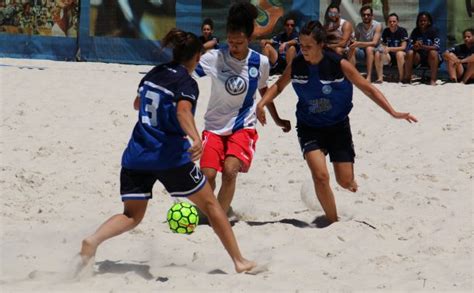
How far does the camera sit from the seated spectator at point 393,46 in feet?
44.6

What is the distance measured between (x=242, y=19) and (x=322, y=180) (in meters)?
1.42

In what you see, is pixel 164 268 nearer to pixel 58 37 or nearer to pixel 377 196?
pixel 377 196

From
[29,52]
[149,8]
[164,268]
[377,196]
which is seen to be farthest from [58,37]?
[164,268]

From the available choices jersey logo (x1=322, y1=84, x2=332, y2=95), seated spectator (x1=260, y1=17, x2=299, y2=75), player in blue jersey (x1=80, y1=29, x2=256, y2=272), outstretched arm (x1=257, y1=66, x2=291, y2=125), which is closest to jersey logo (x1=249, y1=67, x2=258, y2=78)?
outstretched arm (x1=257, y1=66, x2=291, y2=125)

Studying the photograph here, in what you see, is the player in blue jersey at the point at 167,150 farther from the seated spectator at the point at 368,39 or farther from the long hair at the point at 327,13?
the long hair at the point at 327,13

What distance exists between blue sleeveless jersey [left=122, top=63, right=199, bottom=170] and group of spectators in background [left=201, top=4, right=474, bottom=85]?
8.17m

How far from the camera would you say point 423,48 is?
13.5m

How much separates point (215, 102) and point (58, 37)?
9.55 meters

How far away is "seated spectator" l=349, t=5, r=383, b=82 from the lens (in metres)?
13.6

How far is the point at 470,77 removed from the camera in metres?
13.2

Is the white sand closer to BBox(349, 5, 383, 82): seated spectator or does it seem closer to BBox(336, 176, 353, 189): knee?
BBox(336, 176, 353, 189): knee

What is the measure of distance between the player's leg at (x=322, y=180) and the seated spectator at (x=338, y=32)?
21.5 ft

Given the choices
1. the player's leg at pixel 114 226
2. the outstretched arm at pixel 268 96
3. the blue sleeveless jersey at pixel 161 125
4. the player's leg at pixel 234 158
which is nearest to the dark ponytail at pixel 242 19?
the outstretched arm at pixel 268 96

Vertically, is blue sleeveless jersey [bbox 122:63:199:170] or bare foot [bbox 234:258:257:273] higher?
blue sleeveless jersey [bbox 122:63:199:170]
